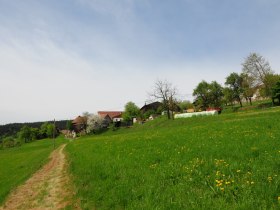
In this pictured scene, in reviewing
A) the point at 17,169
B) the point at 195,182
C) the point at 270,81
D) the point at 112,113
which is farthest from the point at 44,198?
the point at 112,113

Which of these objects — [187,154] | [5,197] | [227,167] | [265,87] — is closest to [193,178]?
[227,167]

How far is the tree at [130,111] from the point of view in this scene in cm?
11688

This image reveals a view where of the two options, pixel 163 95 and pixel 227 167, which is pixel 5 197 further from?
pixel 163 95

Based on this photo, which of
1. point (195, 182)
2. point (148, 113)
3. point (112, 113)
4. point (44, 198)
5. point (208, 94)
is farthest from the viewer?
point (112, 113)

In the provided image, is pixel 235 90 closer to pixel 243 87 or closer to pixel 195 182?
pixel 243 87

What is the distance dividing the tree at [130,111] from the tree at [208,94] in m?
29.5

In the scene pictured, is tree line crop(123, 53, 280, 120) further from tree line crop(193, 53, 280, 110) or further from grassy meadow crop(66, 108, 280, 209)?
grassy meadow crop(66, 108, 280, 209)

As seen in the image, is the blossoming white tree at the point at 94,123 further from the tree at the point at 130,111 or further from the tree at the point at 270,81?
the tree at the point at 270,81

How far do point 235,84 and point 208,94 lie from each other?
60.5 ft

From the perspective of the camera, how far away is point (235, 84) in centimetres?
8944

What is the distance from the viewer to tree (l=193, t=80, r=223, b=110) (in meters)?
106

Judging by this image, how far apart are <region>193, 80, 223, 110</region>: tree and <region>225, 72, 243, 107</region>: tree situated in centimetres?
1550

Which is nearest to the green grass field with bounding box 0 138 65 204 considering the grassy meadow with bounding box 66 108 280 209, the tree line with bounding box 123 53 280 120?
the grassy meadow with bounding box 66 108 280 209

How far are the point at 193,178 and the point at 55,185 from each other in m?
8.29
